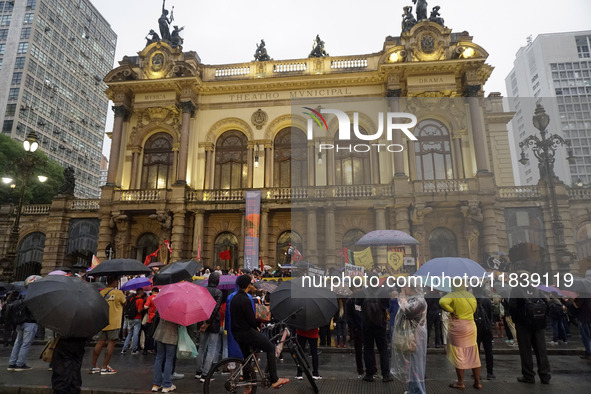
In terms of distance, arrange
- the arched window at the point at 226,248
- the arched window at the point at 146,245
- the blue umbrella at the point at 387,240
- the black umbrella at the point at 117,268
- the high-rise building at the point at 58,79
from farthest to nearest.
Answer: the high-rise building at the point at 58,79 < the arched window at the point at 146,245 < the arched window at the point at 226,248 < the blue umbrella at the point at 387,240 < the black umbrella at the point at 117,268

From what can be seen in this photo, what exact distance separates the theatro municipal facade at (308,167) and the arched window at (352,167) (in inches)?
3.8

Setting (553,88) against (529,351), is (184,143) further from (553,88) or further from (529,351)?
(529,351)

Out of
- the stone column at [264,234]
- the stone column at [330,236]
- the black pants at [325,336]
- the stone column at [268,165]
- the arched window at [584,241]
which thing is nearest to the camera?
the black pants at [325,336]

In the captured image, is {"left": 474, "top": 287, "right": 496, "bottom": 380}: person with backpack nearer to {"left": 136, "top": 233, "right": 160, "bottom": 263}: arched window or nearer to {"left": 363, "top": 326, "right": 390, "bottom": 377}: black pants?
{"left": 363, "top": 326, "right": 390, "bottom": 377}: black pants

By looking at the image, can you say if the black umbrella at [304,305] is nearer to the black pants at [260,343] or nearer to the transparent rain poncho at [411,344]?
the black pants at [260,343]

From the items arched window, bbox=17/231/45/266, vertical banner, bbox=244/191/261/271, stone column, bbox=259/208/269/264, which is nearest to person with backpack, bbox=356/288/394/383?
vertical banner, bbox=244/191/261/271

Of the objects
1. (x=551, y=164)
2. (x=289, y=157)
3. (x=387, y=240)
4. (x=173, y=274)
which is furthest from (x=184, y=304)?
(x=289, y=157)

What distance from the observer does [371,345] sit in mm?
7191

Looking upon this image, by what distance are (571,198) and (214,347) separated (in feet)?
78.8

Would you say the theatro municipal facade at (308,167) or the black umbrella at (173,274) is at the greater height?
the theatro municipal facade at (308,167)

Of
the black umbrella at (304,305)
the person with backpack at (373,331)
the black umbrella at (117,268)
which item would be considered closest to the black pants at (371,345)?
the person with backpack at (373,331)

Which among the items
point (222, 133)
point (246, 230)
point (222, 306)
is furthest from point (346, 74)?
point (222, 306)

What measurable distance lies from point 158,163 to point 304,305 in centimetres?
2180

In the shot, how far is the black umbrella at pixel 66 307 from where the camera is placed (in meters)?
4.67
